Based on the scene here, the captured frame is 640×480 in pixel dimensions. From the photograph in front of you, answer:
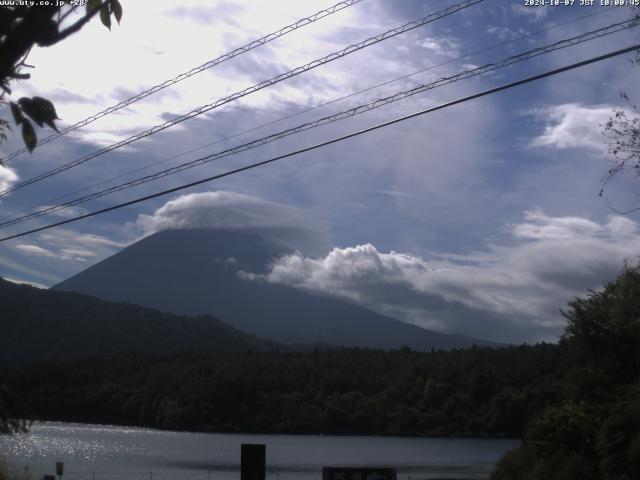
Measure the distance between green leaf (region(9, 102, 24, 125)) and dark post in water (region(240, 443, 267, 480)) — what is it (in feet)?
19.6

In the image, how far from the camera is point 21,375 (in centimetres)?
9825

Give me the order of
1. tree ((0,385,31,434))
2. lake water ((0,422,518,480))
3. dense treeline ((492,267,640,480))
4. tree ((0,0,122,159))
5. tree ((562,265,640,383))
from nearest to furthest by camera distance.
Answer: tree ((0,0,122,159)) → tree ((0,385,31,434)) → dense treeline ((492,267,640,480)) → tree ((562,265,640,383)) → lake water ((0,422,518,480))

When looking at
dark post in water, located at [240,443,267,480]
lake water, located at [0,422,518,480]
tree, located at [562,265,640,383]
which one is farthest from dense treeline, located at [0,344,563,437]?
dark post in water, located at [240,443,267,480]

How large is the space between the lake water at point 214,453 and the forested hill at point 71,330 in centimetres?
2784

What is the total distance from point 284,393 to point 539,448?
341 ft

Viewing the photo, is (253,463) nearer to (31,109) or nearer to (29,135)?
(29,135)

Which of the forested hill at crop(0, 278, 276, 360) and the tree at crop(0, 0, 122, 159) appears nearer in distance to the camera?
the tree at crop(0, 0, 122, 159)

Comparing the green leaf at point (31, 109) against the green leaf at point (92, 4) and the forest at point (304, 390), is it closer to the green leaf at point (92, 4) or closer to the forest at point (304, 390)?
the green leaf at point (92, 4)

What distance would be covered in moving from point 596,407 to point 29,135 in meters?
22.3

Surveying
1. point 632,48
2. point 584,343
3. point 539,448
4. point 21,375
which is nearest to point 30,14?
point 632,48

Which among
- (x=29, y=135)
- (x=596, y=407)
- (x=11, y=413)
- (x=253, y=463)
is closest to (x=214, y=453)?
(x=596, y=407)

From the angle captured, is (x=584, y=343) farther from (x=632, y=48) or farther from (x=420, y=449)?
(x=420, y=449)

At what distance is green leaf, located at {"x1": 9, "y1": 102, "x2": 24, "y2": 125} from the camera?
12.9ft

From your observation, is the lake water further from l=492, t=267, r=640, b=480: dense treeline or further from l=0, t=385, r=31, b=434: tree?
l=0, t=385, r=31, b=434: tree
